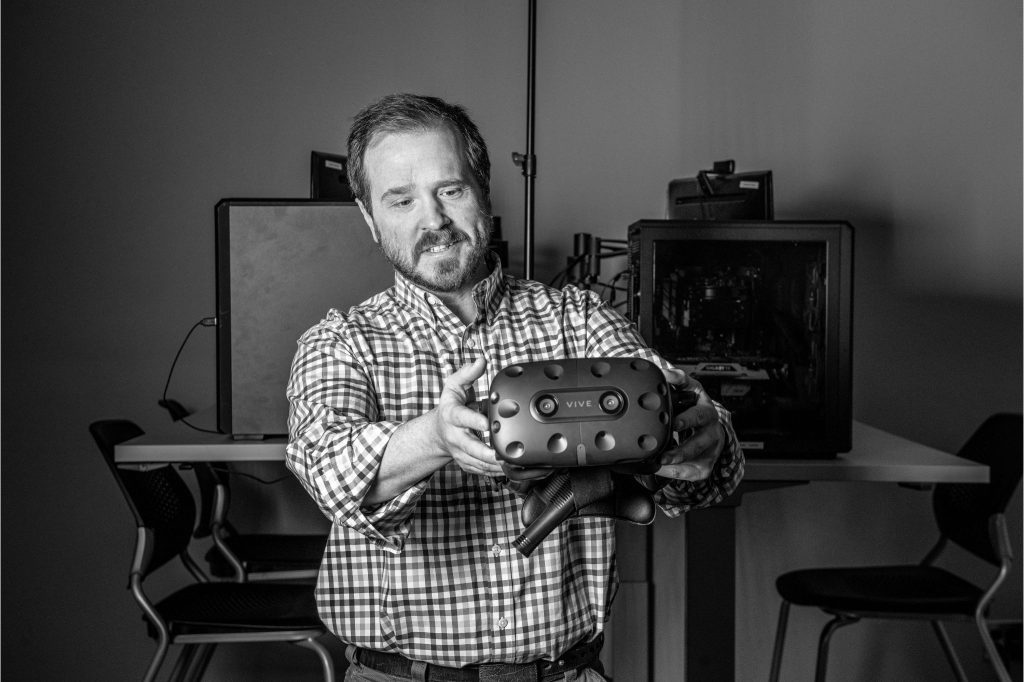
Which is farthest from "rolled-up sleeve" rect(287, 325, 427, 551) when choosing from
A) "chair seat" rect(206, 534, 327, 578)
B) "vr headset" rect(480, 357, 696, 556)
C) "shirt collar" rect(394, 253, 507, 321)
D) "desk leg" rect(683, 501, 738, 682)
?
"chair seat" rect(206, 534, 327, 578)

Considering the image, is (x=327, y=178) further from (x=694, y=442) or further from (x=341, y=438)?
(x=694, y=442)

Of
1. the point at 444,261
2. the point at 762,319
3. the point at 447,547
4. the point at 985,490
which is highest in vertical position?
the point at 444,261

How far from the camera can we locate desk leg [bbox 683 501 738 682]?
6.10 ft

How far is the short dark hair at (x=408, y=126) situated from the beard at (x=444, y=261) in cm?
6

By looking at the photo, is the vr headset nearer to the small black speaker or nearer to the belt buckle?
the belt buckle

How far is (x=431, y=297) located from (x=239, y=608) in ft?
3.57

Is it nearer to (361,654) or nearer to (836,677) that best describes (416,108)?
(361,654)

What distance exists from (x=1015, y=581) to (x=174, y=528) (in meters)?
2.55

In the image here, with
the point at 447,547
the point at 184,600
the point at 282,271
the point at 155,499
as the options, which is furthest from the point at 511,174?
the point at 447,547

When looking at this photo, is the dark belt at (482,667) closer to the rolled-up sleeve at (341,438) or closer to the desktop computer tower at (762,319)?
the rolled-up sleeve at (341,438)

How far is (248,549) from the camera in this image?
2.54 meters

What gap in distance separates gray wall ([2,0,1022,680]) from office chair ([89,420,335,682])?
87 cm

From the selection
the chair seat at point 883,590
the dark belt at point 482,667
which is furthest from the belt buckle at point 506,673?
the chair seat at point 883,590

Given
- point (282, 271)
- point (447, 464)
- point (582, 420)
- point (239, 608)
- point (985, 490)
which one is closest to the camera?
point (582, 420)
